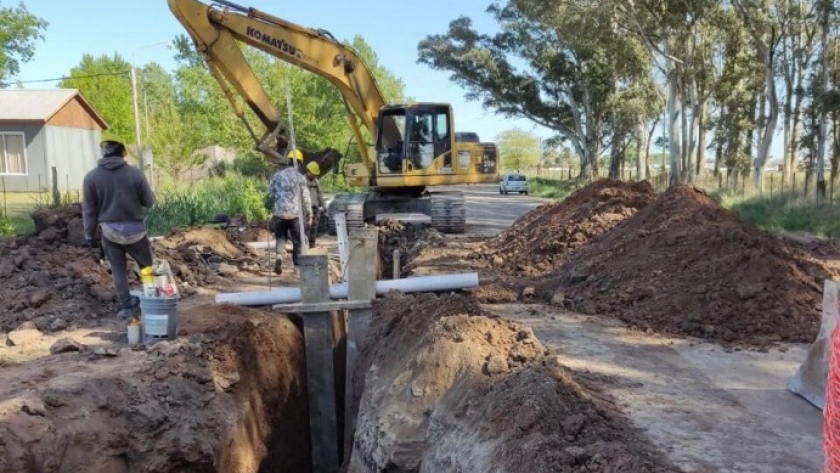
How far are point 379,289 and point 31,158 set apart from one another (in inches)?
1148

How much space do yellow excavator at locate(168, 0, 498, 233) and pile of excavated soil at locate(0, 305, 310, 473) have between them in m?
6.56

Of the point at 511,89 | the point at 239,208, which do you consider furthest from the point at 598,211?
the point at 511,89

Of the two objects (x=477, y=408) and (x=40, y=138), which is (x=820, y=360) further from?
(x=40, y=138)

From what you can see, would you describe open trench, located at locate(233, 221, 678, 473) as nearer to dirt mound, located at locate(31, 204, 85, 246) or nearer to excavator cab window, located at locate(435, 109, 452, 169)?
dirt mound, located at locate(31, 204, 85, 246)

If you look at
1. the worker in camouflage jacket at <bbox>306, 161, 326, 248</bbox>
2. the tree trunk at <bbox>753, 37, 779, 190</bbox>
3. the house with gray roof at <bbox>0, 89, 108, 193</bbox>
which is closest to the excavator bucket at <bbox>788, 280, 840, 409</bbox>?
the worker in camouflage jacket at <bbox>306, 161, 326, 248</bbox>

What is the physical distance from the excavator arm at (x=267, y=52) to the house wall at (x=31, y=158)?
21563 mm

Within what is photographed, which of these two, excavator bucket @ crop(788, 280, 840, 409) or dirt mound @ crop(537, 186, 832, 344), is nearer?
excavator bucket @ crop(788, 280, 840, 409)

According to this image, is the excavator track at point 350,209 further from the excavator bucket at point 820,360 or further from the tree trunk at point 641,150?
the tree trunk at point 641,150

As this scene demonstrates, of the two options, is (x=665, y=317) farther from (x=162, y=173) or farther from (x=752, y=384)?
(x=162, y=173)

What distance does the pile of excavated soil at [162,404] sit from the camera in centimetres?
491

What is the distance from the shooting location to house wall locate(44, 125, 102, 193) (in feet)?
103

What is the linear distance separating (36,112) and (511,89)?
2495cm

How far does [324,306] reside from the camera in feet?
23.6

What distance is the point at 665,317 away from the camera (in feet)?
23.0
